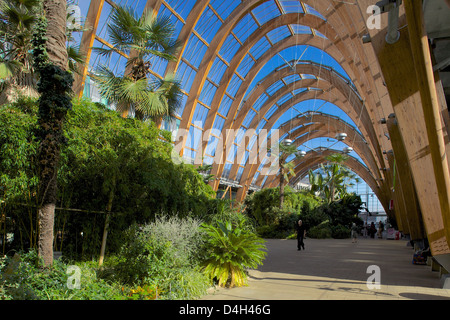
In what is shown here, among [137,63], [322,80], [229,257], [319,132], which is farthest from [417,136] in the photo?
[319,132]

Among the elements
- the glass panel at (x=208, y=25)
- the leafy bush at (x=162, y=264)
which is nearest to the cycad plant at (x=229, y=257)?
the leafy bush at (x=162, y=264)

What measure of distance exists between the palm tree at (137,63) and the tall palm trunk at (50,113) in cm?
425

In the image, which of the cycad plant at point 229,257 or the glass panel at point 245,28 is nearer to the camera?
the cycad plant at point 229,257

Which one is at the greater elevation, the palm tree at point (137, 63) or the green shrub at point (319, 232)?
the palm tree at point (137, 63)

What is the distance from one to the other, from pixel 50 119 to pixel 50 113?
0.11 m

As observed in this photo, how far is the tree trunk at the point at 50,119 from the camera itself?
5.73m

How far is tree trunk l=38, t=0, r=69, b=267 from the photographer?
18.8ft

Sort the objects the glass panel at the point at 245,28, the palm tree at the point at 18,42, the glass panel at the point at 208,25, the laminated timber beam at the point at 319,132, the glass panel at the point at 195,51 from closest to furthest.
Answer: the palm tree at the point at 18,42, the glass panel at the point at 208,25, the glass panel at the point at 195,51, the glass panel at the point at 245,28, the laminated timber beam at the point at 319,132

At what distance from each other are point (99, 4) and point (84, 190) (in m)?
10.7

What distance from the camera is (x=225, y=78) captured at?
27.3 meters

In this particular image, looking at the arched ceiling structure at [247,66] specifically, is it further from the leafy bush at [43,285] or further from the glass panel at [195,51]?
the leafy bush at [43,285]

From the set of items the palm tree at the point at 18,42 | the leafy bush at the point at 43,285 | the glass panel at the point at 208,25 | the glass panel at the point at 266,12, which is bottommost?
the leafy bush at the point at 43,285

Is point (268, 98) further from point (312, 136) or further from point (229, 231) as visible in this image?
point (229, 231)
